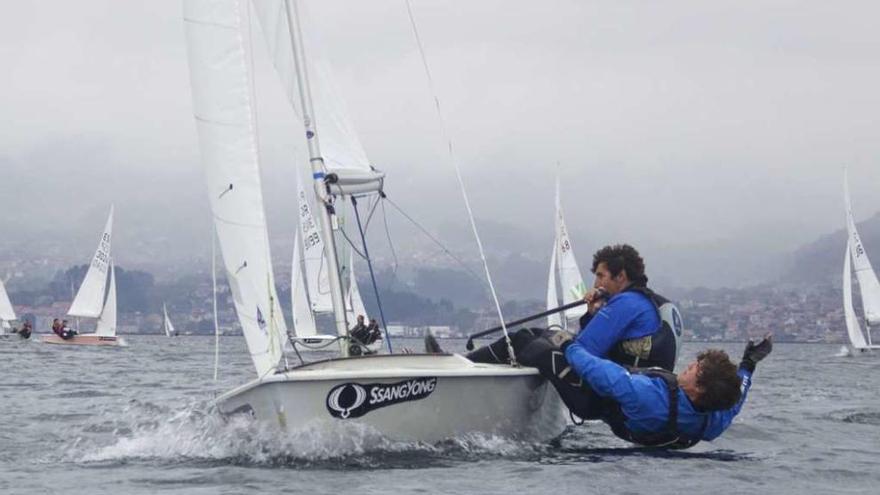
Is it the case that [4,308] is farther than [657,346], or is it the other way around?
[4,308]

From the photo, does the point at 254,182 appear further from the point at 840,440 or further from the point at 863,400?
the point at 863,400

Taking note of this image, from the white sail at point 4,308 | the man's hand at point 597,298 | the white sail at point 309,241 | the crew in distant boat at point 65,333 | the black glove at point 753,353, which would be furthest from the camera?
the white sail at point 4,308

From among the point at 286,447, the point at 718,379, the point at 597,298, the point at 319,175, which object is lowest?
the point at 286,447

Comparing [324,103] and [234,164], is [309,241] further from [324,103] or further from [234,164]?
[234,164]

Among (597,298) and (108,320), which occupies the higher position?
(108,320)

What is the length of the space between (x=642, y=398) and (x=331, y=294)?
114 inches

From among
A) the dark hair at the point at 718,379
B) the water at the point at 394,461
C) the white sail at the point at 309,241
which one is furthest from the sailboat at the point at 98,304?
the dark hair at the point at 718,379

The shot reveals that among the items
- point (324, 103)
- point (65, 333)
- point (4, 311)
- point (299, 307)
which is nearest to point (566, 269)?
point (299, 307)

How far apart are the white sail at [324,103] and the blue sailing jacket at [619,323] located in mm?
2546

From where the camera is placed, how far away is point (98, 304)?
56594 mm

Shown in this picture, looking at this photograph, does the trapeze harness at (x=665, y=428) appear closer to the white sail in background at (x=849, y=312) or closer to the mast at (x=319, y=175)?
the mast at (x=319, y=175)

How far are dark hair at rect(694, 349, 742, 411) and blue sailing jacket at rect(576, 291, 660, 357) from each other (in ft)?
2.59

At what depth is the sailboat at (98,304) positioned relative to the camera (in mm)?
55500

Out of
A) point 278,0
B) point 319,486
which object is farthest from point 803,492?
point 278,0
